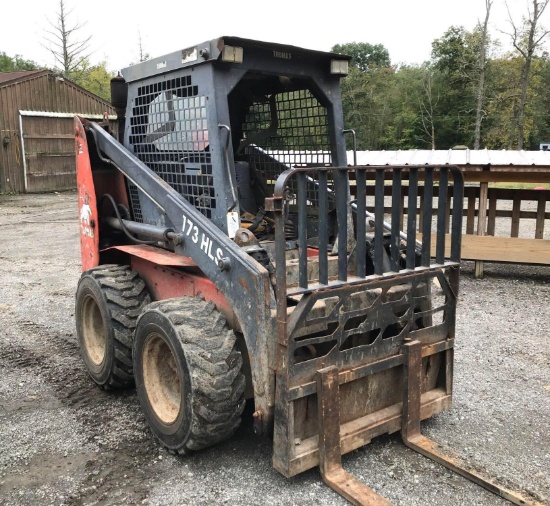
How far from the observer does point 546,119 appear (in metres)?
39.1

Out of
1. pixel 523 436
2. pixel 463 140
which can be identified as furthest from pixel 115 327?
pixel 463 140

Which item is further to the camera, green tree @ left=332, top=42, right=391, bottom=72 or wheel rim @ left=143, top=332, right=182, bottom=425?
green tree @ left=332, top=42, right=391, bottom=72

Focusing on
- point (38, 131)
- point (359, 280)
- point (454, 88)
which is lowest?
point (359, 280)

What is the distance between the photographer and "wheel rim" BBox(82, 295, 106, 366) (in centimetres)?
472

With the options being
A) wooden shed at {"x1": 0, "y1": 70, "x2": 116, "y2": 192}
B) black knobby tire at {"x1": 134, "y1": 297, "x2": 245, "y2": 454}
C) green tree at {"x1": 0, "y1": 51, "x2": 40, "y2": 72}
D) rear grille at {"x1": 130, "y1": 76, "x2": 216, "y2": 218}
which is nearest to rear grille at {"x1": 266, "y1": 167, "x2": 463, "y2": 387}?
black knobby tire at {"x1": 134, "y1": 297, "x2": 245, "y2": 454}

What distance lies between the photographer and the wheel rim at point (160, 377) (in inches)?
144

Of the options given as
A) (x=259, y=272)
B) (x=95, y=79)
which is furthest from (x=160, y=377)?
(x=95, y=79)

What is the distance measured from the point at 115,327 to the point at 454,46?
40355mm

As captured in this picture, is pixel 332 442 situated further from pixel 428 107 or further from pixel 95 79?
pixel 95 79

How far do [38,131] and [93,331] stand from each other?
1929cm

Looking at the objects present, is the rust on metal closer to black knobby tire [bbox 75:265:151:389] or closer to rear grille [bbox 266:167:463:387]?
rear grille [bbox 266:167:463:387]

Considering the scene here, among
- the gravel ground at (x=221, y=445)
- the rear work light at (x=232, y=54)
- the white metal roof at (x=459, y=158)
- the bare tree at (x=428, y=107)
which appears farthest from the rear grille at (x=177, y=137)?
the bare tree at (x=428, y=107)

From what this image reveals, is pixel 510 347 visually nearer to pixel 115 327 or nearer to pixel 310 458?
pixel 310 458

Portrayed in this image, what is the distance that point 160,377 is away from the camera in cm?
378
